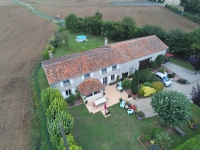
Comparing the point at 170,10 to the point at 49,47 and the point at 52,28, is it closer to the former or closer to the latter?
the point at 52,28

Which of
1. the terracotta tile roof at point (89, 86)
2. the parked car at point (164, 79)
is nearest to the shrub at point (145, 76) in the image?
the parked car at point (164, 79)

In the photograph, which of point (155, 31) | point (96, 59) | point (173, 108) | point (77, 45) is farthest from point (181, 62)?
point (77, 45)

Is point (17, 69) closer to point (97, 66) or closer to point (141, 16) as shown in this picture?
point (97, 66)

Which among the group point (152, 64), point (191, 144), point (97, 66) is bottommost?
point (152, 64)

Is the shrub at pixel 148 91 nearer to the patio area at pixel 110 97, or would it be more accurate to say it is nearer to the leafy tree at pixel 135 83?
the leafy tree at pixel 135 83

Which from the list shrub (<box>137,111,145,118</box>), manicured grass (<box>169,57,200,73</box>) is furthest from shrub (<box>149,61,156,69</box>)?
shrub (<box>137,111,145,118</box>)

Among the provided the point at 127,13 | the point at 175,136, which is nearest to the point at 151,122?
the point at 175,136

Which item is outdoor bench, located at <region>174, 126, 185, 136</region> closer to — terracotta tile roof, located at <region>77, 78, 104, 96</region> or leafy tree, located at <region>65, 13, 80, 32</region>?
terracotta tile roof, located at <region>77, 78, 104, 96</region>
